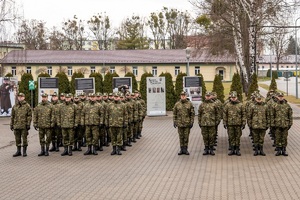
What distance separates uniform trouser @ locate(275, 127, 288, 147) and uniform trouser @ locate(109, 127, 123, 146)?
4736mm

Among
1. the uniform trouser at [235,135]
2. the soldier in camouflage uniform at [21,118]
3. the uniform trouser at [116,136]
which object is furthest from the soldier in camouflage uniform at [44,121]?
the uniform trouser at [235,135]

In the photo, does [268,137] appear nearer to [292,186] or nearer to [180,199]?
[292,186]

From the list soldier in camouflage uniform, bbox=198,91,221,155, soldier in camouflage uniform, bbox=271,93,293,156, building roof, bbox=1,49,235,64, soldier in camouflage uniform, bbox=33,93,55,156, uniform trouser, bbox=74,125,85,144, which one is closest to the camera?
soldier in camouflage uniform, bbox=271,93,293,156

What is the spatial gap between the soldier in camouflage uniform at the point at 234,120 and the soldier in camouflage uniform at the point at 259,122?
0.31 m

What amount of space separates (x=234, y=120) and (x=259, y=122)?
29.0 inches

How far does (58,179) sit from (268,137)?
10037 mm

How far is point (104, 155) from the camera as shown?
15.3 metres

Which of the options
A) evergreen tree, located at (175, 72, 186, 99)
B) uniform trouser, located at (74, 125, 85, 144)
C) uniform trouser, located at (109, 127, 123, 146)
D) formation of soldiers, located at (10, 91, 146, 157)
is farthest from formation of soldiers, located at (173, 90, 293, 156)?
evergreen tree, located at (175, 72, 186, 99)

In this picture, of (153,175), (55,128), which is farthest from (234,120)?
(55,128)

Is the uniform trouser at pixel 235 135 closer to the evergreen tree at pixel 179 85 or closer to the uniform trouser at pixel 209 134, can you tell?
the uniform trouser at pixel 209 134

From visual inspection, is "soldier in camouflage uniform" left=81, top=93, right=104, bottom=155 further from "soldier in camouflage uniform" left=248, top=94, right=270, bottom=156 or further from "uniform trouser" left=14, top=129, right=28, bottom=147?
"soldier in camouflage uniform" left=248, top=94, right=270, bottom=156

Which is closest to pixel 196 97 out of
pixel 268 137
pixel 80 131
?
pixel 268 137

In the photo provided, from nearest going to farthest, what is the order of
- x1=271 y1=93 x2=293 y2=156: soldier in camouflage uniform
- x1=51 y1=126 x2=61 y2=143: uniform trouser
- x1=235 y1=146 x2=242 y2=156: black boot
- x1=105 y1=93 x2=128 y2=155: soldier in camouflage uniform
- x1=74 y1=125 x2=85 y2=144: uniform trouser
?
1. x1=271 y1=93 x2=293 y2=156: soldier in camouflage uniform
2. x1=235 y1=146 x2=242 y2=156: black boot
3. x1=105 y1=93 x2=128 y2=155: soldier in camouflage uniform
4. x1=51 y1=126 x2=61 y2=143: uniform trouser
5. x1=74 y1=125 x2=85 y2=144: uniform trouser

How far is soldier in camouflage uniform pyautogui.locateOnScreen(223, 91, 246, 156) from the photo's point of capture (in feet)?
49.0
